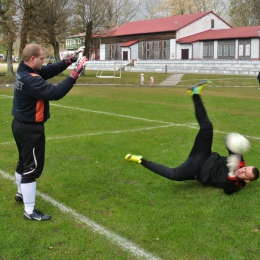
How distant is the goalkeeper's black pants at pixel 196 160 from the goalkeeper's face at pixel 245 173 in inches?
24.4

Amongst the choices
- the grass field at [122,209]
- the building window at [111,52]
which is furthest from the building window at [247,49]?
the grass field at [122,209]

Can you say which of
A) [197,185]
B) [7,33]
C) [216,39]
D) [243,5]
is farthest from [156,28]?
[197,185]

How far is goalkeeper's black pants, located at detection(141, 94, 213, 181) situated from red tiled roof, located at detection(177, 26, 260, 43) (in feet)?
163

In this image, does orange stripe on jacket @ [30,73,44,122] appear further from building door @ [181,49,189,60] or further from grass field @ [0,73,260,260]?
building door @ [181,49,189,60]

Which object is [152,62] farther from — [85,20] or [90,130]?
[90,130]

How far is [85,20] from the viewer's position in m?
46.8

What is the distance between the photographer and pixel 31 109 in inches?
185

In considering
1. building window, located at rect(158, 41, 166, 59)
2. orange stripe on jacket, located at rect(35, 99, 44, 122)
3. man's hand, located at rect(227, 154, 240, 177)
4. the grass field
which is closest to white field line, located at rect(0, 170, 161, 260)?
the grass field

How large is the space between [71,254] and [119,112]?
11.1m

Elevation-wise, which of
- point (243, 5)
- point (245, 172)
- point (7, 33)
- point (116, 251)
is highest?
point (243, 5)

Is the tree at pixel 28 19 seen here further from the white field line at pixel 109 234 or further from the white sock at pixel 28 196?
the white sock at pixel 28 196

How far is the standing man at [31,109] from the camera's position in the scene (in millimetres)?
4523

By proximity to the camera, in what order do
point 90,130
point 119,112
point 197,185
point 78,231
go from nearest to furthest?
point 78,231, point 197,185, point 90,130, point 119,112

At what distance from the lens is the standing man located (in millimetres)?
4523
